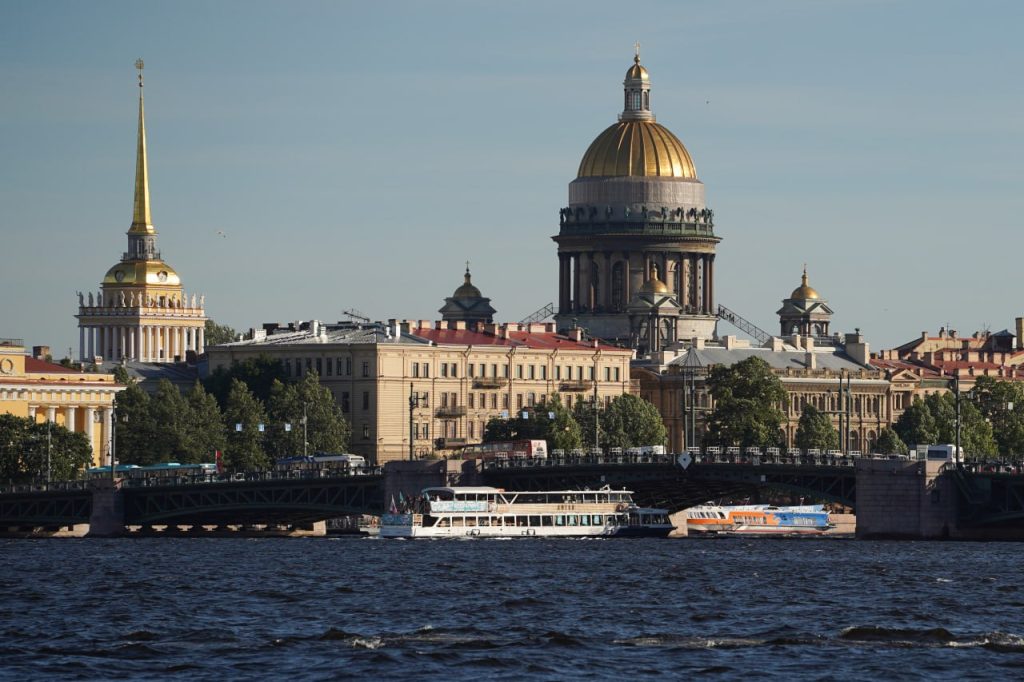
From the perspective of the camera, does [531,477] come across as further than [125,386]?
No

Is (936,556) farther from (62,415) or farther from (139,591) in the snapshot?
(62,415)

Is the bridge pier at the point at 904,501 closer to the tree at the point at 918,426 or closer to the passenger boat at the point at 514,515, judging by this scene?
the passenger boat at the point at 514,515

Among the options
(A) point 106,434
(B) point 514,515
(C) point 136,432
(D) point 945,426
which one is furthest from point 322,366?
(B) point 514,515

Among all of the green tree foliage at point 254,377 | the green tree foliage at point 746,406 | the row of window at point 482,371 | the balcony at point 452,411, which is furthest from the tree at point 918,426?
the green tree foliage at point 254,377

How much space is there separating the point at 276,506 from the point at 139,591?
34792mm

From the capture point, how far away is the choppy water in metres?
76.1

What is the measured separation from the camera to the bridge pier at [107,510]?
139 meters

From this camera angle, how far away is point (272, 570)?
363ft

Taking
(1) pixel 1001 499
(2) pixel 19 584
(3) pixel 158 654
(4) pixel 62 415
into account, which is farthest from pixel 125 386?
(3) pixel 158 654

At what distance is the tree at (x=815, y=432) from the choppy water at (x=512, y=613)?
64.5 m

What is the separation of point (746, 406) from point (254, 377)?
29885 millimetres

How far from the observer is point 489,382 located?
644 feet

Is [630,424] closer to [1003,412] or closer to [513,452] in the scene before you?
[1003,412]

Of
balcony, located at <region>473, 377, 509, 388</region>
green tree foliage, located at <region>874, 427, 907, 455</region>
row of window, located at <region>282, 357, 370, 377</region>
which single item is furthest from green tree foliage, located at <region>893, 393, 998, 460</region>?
row of window, located at <region>282, 357, 370, 377</region>
